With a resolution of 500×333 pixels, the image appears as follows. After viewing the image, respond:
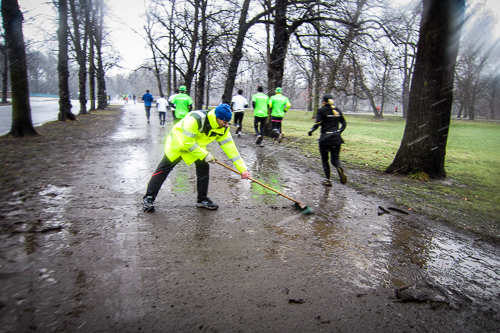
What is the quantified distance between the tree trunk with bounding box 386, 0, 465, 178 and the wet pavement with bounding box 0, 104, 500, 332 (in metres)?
2.60

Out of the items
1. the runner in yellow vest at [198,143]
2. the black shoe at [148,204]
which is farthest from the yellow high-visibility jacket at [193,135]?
the black shoe at [148,204]

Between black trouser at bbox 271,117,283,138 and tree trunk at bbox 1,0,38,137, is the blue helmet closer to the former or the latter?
black trouser at bbox 271,117,283,138

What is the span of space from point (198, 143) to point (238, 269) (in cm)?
196

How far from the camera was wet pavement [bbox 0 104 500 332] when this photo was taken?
2211 millimetres

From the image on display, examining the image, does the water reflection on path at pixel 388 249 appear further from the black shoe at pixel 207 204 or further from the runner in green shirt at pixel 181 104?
the runner in green shirt at pixel 181 104

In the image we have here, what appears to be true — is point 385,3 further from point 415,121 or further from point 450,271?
point 450,271

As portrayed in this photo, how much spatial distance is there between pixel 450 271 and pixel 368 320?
4.63 feet

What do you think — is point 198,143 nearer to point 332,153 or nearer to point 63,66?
point 332,153

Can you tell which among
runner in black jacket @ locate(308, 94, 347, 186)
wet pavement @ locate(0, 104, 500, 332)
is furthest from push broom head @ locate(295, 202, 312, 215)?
runner in black jacket @ locate(308, 94, 347, 186)

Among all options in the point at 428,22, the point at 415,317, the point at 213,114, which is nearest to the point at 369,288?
the point at 415,317

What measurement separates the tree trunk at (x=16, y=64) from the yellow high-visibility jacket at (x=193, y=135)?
833cm

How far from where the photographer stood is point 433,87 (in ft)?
20.5

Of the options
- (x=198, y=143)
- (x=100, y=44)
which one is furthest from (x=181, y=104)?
(x=100, y=44)

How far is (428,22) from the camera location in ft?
20.6
